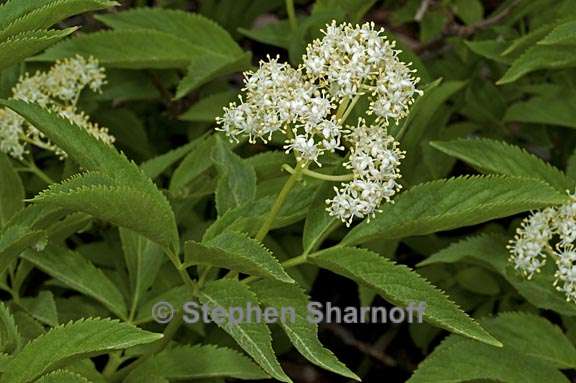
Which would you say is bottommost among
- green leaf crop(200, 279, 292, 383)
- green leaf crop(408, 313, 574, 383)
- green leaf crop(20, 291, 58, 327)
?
green leaf crop(408, 313, 574, 383)

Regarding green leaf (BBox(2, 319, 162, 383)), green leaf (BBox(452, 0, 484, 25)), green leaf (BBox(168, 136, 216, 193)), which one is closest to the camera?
green leaf (BBox(2, 319, 162, 383))

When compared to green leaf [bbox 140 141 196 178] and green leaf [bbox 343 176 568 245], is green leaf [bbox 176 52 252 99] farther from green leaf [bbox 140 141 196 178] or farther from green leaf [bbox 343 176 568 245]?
green leaf [bbox 343 176 568 245]

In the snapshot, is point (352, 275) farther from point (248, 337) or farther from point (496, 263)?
point (496, 263)

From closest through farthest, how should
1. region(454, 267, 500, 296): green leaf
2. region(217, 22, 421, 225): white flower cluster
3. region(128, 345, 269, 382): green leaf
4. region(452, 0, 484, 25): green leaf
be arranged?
region(217, 22, 421, 225): white flower cluster, region(128, 345, 269, 382): green leaf, region(454, 267, 500, 296): green leaf, region(452, 0, 484, 25): green leaf

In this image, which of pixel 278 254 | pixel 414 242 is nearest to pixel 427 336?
pixel 414 242

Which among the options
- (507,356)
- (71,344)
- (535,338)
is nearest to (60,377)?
(71,344)

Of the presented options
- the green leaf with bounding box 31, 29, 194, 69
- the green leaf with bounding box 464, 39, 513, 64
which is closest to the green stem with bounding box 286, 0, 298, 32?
the green leaf with bounding box 31, 29, 194, 69

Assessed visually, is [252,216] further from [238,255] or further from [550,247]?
[550,247]
